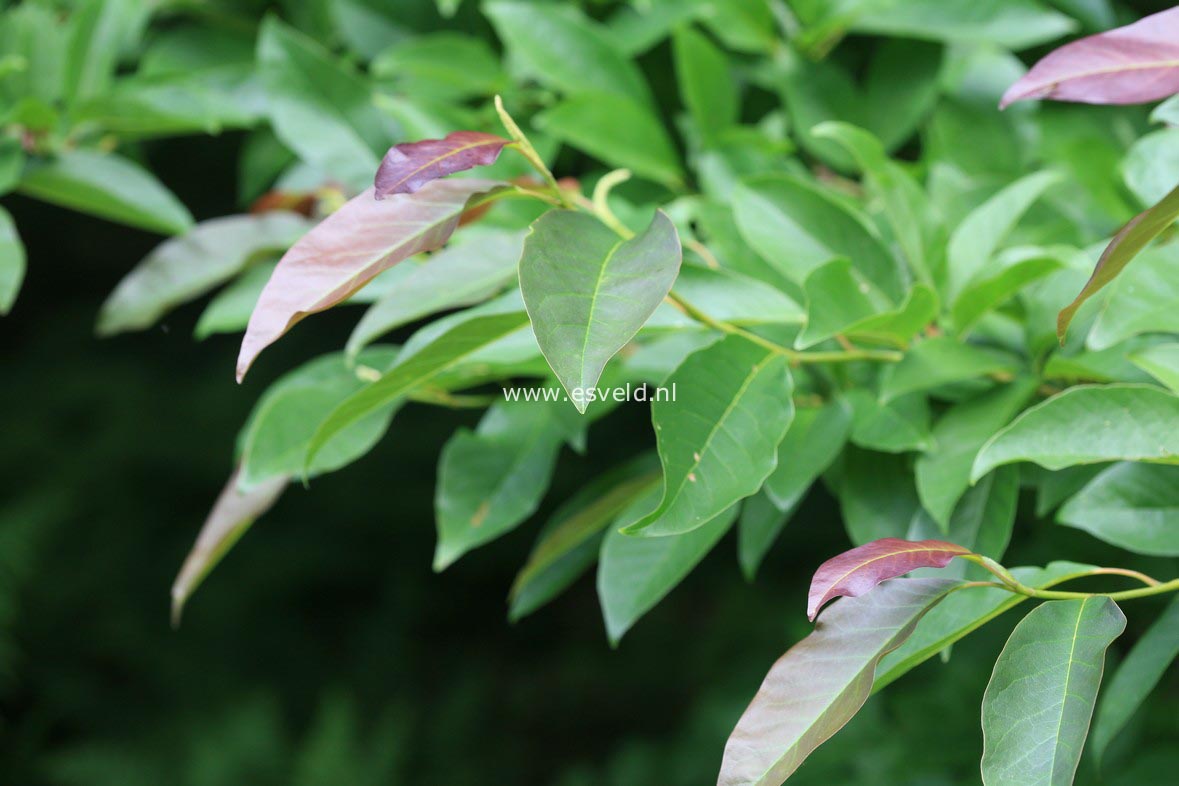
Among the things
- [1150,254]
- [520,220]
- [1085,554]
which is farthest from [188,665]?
[1150,254]

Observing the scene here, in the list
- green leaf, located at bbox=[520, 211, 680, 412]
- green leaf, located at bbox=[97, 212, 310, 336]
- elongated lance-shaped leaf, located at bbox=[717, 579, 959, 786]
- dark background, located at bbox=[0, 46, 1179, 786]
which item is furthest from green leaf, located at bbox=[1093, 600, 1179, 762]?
dark background, located at bbox=[0, 46, 1179, 786]

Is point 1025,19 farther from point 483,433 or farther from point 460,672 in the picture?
point 460,672

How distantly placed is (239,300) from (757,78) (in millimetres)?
428

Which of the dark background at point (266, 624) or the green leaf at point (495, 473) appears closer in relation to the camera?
the green leaf at point (495, 473)

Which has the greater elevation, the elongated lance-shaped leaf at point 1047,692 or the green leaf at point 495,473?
the elongated lance-shaped leaf at point 1047,692

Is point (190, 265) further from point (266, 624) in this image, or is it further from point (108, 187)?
point (266, 624)

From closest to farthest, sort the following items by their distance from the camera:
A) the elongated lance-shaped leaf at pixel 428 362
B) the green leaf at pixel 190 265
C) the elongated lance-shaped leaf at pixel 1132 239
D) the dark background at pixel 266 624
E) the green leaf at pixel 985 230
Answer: the elongated lance-shaped leaf at pixel 1132 239, the elongated lance-shaped leaf at pixel 428 362, the green leaf at pixel 985 230, the green leaf at pixel 190 265, the dark background at pixel 266 624

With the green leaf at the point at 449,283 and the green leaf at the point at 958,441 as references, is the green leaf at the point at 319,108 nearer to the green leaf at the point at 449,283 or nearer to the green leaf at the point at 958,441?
the green leaf at the point at 449,283

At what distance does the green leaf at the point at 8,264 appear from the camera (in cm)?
53

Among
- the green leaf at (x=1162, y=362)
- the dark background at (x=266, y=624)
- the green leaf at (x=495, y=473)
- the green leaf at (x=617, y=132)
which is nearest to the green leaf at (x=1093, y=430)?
the green leaf at (x=1162, y=362)

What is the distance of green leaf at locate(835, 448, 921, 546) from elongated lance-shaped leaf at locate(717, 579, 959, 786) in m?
0.12

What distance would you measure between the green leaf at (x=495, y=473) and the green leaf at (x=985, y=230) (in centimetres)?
22

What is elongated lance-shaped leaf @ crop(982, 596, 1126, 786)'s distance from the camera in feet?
1.01

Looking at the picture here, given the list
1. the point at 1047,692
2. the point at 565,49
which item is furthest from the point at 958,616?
the point at 565,49
